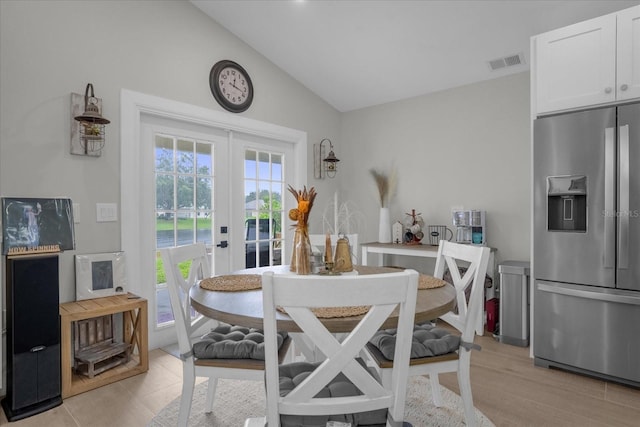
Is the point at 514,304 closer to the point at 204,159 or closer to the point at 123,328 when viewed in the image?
the point at 204,159

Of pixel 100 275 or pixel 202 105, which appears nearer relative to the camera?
pixel 100 275

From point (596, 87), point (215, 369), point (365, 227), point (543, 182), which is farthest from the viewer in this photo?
point (365, 227)

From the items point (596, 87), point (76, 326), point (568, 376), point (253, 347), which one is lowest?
point (568, 376)

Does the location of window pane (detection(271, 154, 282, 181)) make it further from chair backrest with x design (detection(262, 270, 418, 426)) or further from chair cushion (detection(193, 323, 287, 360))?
chair backrest with x design (detection(262, 270, 418, 426))

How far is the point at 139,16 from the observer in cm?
280

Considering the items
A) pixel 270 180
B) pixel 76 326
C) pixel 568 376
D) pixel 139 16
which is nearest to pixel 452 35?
pixel 270 180

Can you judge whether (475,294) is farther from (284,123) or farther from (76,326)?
(284,123)

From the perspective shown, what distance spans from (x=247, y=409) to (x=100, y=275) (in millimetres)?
1425

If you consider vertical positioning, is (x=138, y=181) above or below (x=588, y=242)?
above

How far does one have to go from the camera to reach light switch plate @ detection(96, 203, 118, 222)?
2.60 m

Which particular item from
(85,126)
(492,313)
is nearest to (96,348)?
(85,126)

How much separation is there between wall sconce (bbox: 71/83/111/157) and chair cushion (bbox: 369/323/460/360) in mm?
2218

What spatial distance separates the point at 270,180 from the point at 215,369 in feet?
8.43

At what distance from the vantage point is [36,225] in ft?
7.31
